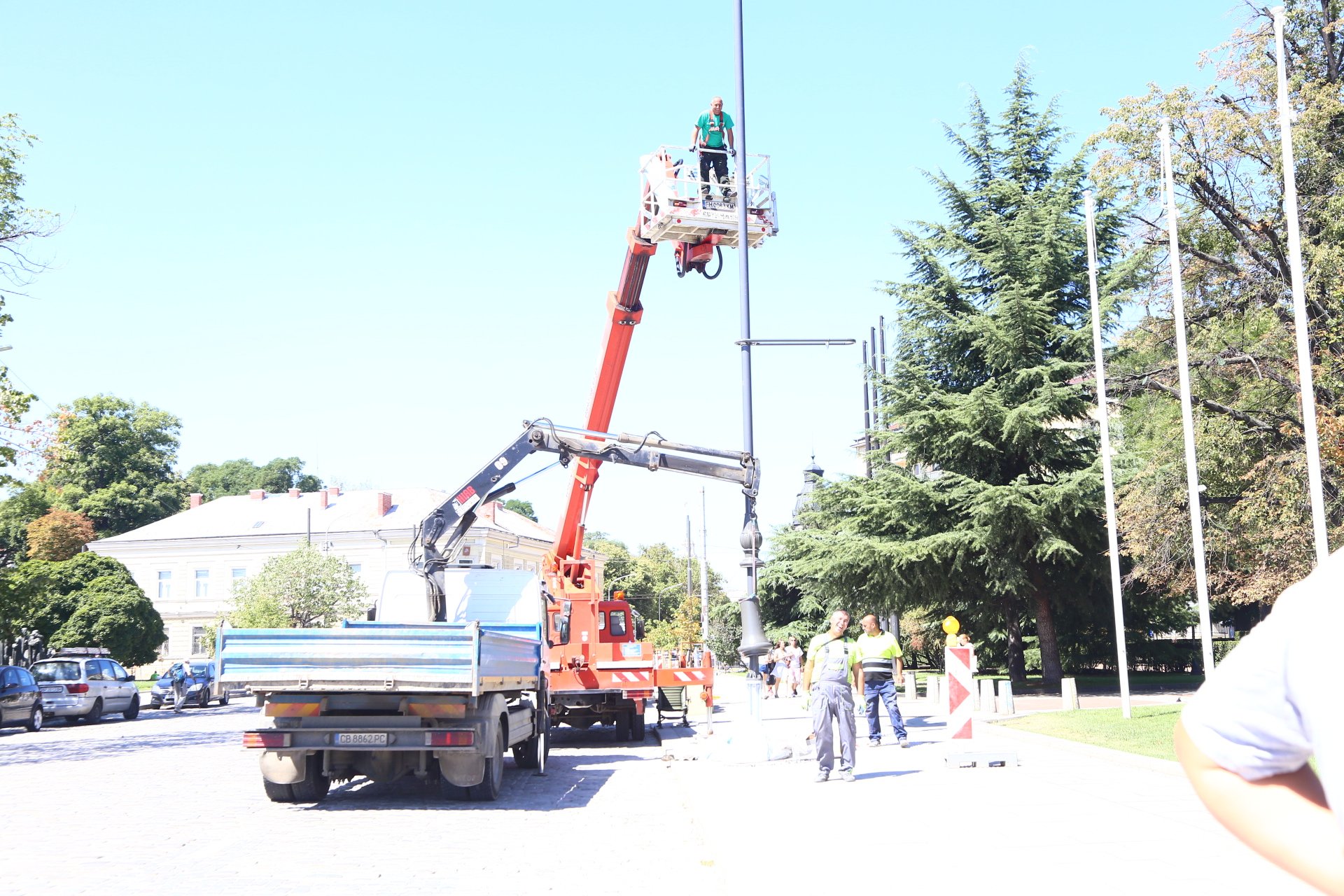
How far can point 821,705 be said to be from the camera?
13.1 metres

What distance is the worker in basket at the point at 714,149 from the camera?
55.8 ft

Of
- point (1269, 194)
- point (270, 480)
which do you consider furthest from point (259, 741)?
point (270, 480)

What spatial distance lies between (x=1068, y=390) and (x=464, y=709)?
20.3 meters

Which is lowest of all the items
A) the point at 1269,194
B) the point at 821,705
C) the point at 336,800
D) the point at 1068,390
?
the point at 336,800

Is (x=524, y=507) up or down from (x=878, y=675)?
up

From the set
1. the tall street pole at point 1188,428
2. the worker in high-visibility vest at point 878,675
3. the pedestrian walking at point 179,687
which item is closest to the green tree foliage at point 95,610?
the pedestrian walking at point 179,687

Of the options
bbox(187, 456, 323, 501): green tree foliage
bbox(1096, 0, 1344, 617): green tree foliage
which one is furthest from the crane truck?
bbox(187, 456, 323, 501): green tree foliage

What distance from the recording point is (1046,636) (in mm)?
30328

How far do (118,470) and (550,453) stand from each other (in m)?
78.7

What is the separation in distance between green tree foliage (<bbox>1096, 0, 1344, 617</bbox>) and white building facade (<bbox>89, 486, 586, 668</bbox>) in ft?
169

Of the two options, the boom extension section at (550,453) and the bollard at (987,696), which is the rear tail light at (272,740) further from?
the bollard at (987,696)

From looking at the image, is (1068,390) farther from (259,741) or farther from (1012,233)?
(259,741)

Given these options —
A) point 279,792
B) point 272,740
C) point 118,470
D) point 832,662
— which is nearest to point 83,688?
point 279,792

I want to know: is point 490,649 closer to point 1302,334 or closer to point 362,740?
point 362,740
